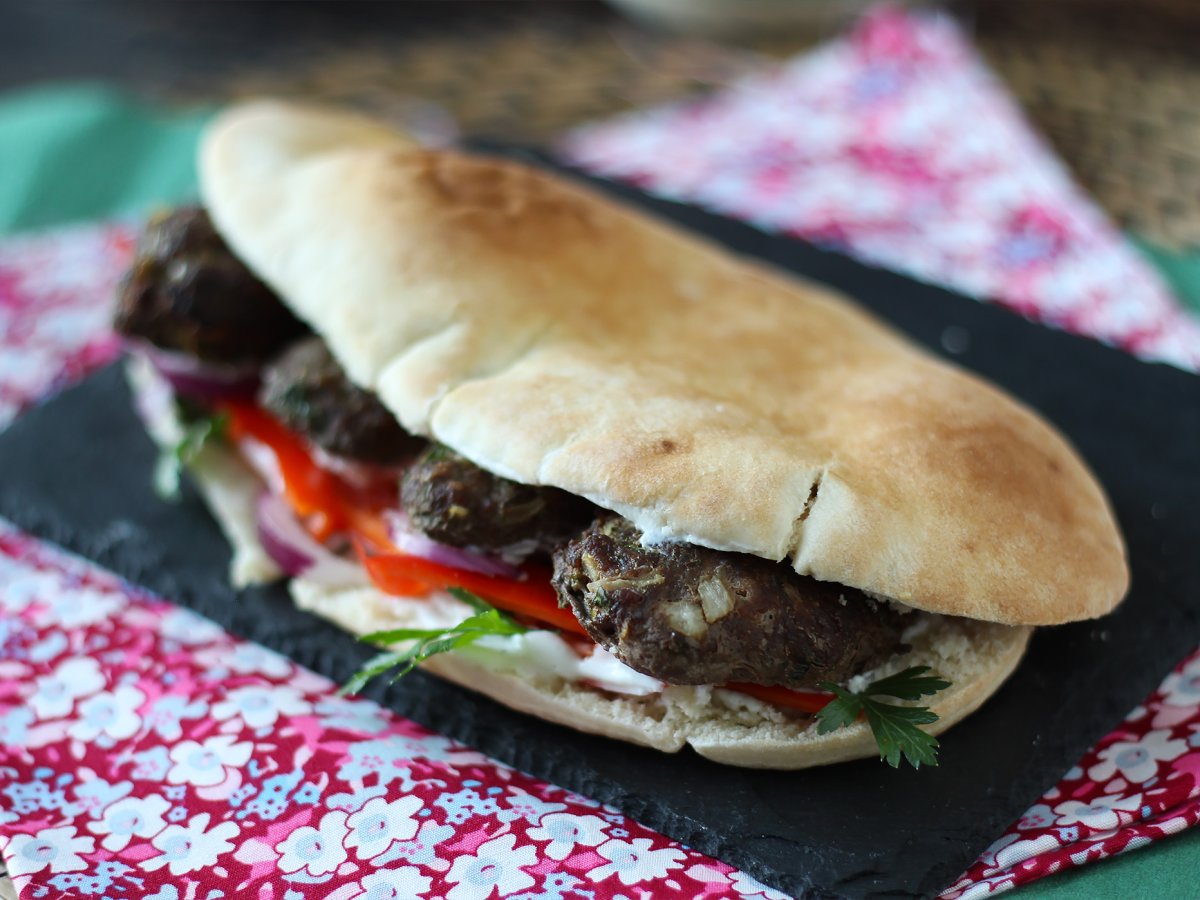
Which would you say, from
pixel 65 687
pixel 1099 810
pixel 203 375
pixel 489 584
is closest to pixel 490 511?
pixel 489 584

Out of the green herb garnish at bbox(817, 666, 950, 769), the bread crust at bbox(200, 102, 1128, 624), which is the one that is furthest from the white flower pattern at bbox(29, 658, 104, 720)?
the green herb garnish at bbox(817, 666, 950, 769)

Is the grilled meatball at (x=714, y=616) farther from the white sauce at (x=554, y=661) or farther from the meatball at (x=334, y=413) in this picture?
the meatball at (x=334, y=413)

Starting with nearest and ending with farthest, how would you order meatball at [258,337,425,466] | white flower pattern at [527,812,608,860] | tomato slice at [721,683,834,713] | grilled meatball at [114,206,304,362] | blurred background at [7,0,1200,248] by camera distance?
1. white flower pattern at [527,812,608,860]
2. tomato slice at [721,683,834,713]
3. meatball at [258,337,425,466]
4. grilled meatball at [114,206,304,362]
5. blurred background at [7,0,1200,248]

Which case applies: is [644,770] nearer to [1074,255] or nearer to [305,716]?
[305,716]

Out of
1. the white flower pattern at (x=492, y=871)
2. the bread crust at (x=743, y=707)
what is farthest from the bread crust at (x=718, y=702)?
the white flower pattern at (x=492, y=871)

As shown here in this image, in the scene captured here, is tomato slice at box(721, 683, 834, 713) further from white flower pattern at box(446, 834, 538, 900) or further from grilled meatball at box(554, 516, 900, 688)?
white flower pattern at box(446, 834, 538, 900)

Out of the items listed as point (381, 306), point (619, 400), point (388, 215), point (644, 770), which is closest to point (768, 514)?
point (619, 400)

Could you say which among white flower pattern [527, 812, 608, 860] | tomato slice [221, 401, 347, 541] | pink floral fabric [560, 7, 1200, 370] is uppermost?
pink floral fabric [560, 7, 1200, 370]

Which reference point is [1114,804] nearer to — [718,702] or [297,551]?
→ [718,702]
